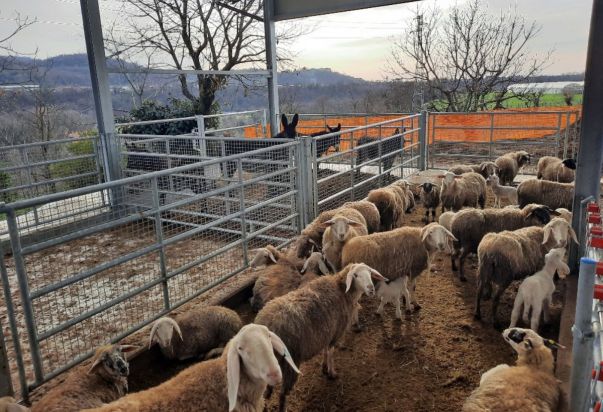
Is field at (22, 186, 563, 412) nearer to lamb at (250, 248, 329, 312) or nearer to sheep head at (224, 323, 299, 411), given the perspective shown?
lamb at (250, 248, 329, 312)

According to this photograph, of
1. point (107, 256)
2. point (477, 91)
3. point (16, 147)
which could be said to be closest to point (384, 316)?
point (107, 256)

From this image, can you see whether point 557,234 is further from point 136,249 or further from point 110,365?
point 136,249

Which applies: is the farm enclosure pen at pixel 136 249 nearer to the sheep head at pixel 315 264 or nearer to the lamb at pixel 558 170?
the sheep head at pixel 315 264

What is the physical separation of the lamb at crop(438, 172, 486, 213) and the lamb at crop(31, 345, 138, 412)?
547 centimetres

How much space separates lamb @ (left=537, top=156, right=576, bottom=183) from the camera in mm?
7703

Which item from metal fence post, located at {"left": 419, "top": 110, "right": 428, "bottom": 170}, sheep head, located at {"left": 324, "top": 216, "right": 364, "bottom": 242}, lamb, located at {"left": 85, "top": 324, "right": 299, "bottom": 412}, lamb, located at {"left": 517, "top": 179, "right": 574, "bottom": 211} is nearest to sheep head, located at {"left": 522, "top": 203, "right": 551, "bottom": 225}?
lamb, located at {"left": 517, "top": 179, "right": 574, "bottom": 211}

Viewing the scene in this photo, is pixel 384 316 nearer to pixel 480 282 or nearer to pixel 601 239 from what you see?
pixel 480 282

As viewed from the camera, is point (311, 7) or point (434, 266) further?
point (311, 7)

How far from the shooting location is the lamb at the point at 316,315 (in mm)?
3111

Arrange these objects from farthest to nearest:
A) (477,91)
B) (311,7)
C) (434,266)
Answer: (477,91)
(311,7)
(434,266)

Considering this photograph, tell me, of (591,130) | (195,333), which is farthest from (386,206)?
(195,333)

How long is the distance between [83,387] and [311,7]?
9.31m

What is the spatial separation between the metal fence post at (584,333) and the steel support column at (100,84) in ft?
25.2

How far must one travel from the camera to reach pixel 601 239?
266cm
